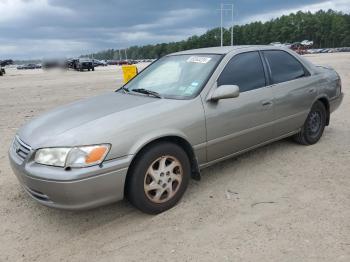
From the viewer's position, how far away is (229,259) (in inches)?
109

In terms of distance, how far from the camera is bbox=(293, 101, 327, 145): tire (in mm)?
5262

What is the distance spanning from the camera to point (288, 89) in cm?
471

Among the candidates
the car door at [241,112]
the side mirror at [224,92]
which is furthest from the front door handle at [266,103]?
the side mirror at [224,92]

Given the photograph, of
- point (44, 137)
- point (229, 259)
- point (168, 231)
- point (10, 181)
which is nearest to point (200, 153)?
point (168, 231)

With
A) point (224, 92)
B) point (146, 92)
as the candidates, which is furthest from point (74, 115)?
point (224, 92)

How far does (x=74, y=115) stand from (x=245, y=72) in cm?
207

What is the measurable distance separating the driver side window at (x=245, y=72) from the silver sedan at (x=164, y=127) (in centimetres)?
1

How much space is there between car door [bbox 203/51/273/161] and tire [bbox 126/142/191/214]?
443 millimetres

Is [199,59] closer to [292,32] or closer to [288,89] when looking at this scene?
[288,89]

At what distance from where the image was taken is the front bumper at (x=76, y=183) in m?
2.94

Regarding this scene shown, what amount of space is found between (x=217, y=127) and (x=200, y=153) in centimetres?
34

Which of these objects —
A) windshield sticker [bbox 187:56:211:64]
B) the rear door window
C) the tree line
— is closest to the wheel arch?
windshield sticker [bbox 187:56:211:64]

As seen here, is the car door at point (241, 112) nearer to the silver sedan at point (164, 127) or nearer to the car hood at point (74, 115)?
the silver sedan at point (164, 127)

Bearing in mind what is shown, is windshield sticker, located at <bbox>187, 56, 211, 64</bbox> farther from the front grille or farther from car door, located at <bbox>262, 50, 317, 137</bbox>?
the front grille
